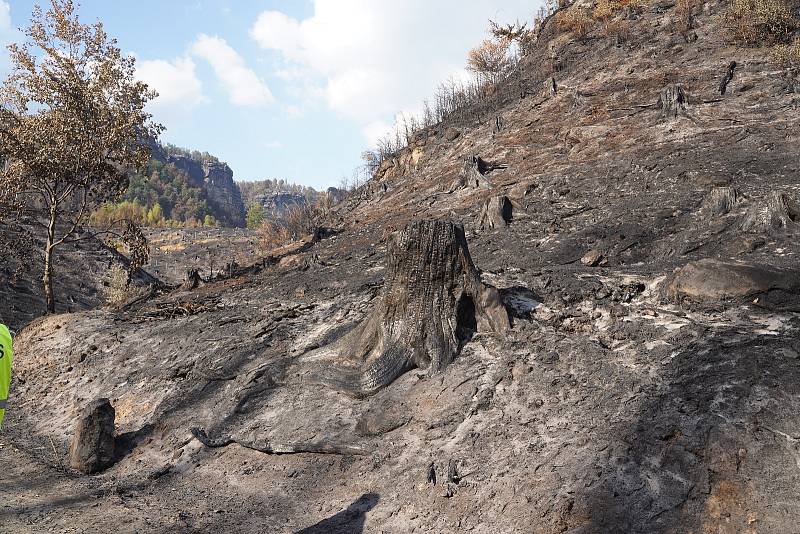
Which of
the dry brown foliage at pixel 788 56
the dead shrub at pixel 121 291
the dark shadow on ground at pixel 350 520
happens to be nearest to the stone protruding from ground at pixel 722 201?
the dark shadow on ground at pixel 350 520

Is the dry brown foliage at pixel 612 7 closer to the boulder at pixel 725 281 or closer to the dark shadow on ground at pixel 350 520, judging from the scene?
the boulder at pixel 725 281

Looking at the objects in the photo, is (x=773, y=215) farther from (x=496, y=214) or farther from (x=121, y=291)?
(x=121, y=291)

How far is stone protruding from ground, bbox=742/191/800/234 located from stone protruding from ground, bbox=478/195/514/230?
187 inches

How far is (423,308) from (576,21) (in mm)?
23501

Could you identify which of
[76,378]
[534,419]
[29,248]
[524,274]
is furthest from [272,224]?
[534,419]

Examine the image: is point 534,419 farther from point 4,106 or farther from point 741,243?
point 4,106

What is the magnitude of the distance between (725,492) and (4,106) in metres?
16.4

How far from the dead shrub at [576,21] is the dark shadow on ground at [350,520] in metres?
24.0

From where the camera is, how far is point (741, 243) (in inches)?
333

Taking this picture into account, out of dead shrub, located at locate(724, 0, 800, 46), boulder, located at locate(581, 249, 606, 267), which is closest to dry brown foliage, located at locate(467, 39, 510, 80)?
dead shrub, located at locate(724, 0, 800, 46)

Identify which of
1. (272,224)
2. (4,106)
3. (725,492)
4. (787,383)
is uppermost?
(4,106)

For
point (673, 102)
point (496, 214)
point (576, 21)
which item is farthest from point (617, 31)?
point (496, 214)

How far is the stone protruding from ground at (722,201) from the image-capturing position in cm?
964

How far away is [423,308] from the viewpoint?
260 inches
